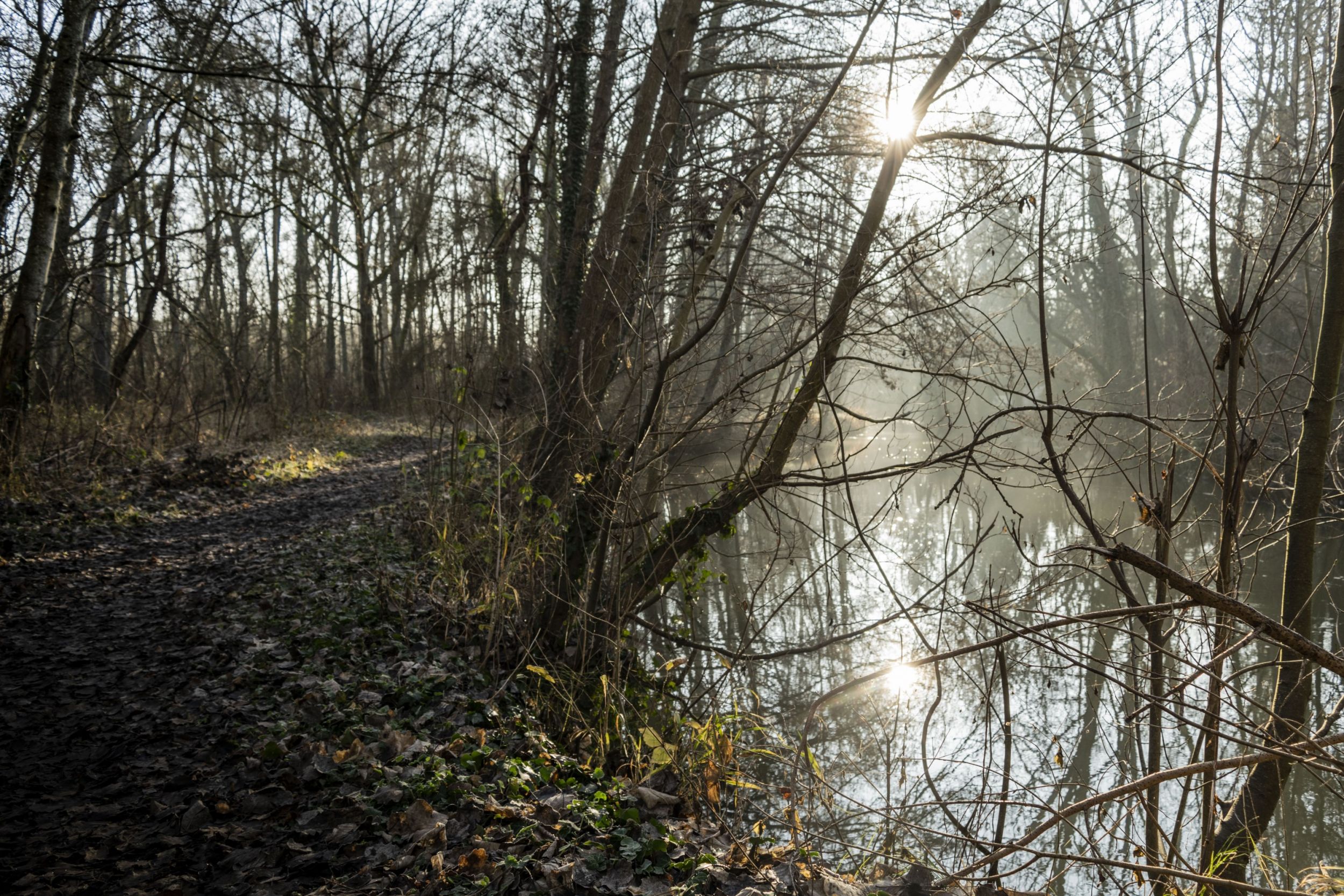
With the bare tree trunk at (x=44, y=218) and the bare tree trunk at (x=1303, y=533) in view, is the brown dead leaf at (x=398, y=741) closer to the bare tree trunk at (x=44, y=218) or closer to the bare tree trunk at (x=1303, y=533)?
the bare tree trunk at (x=1303, y=533)

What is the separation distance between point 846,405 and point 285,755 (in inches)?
251

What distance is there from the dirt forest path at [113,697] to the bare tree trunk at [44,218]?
1790 millimetres

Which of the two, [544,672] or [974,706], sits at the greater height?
[544,672]

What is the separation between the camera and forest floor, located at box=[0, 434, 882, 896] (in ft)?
8.32

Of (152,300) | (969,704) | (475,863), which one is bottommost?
(969,704)

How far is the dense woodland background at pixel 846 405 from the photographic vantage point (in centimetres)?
284

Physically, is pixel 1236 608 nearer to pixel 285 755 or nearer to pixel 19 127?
→ pixel 285 755

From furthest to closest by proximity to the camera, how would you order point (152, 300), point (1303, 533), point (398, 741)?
point (152, 300), point (398, 741), point (1303, 533)

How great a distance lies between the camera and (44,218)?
22.5 feet

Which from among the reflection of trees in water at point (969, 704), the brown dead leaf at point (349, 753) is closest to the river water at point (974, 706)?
the reflection of trees in water at point (969, 704)

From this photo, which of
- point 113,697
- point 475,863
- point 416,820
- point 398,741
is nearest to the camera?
point 475,863

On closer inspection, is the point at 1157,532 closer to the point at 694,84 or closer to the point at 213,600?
the point at 213,600

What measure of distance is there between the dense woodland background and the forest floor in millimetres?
522

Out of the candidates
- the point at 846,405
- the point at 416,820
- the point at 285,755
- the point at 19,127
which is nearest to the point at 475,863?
the point at 416,820
